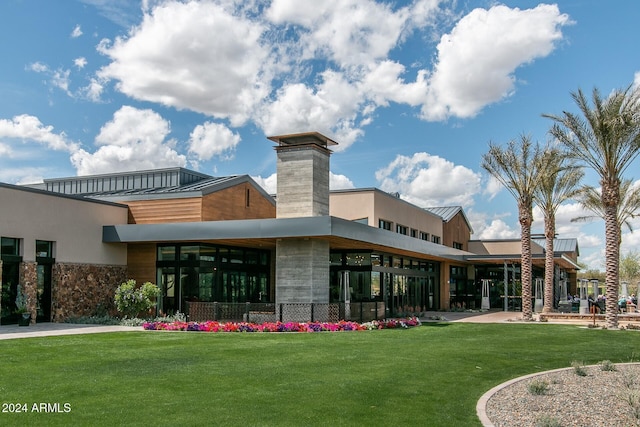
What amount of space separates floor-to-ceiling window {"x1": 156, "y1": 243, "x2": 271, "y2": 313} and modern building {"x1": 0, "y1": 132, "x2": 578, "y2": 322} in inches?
1.8

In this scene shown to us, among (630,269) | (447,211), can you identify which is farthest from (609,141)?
(630,269)

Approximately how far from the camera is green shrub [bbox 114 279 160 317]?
24.9m

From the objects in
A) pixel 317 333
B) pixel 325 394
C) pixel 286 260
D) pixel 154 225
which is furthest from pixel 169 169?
pixel 325 394

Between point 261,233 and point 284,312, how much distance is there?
301 centimetres

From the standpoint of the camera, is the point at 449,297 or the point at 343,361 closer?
the point at 343,361

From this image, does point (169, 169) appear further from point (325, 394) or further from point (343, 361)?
point (325, 394)

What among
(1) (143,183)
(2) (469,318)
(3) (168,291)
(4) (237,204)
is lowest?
(2) (469,318)

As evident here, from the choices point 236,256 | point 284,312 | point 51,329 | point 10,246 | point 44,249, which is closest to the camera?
point 51,329

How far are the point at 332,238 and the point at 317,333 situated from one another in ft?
15.1

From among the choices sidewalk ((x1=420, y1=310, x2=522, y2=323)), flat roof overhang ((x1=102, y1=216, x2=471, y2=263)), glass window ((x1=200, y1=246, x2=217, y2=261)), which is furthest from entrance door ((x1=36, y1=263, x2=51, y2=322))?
sidewalk ((x1=420, y1=310, x2=522, y2=323))

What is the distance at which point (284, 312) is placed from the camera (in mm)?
23375

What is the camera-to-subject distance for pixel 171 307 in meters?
27.0

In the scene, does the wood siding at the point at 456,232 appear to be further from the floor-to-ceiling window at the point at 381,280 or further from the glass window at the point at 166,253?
the glass window at the point at 166,253

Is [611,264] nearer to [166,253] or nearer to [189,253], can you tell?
[189,253]
